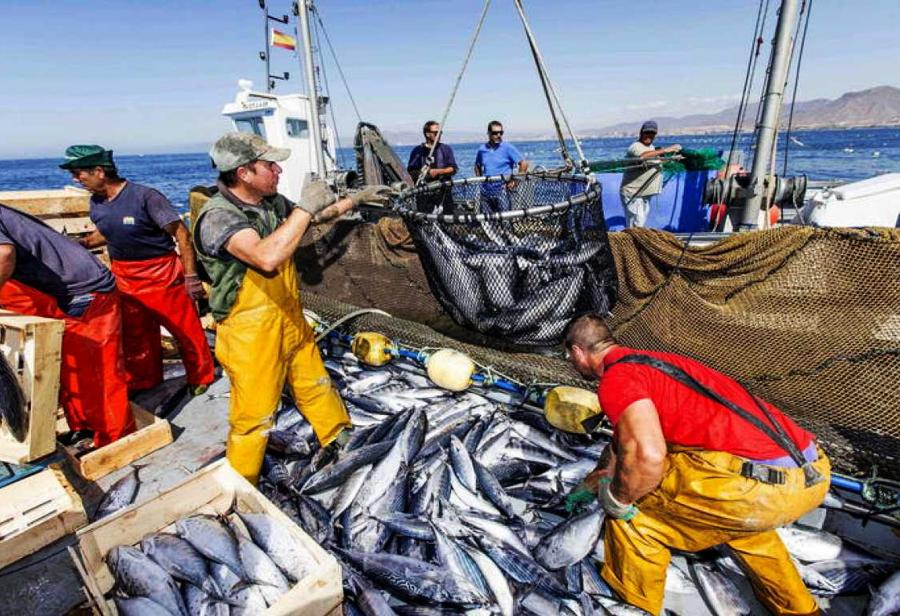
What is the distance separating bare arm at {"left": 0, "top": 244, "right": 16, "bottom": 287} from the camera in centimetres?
301

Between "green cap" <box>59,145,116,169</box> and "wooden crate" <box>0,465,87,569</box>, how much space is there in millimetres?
2466

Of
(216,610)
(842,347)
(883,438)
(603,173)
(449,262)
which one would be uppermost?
(603,173)

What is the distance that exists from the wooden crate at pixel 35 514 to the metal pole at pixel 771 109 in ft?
22.8

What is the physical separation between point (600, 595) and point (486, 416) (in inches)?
69.5

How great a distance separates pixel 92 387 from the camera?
3768 mm

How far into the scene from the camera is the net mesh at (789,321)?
10.3 ft

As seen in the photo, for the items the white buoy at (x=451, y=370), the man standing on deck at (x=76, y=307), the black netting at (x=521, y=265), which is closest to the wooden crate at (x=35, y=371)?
the man standing on deck at (x=76, y=307)

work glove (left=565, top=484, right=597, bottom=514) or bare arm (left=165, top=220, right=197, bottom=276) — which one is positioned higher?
bare arm (left=165, top=220, right=197, bottom=276)

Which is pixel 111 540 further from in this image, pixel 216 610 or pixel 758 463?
pixel 758 463

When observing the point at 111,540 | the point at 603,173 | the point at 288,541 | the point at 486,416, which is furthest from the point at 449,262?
the point at 603,173

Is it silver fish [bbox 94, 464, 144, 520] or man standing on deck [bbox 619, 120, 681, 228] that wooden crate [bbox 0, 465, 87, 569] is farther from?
man standing on deck [bbox 619, 120, 681, 228]

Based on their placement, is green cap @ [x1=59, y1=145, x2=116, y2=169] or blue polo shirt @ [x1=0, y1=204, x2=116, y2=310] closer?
blue polo shirt @ [x1=0, y1=204, x2=116, y2=310]

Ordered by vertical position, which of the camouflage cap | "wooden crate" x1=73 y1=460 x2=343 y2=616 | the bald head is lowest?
"wooden crate" x1=73 y1=460 x2=343 y2=616

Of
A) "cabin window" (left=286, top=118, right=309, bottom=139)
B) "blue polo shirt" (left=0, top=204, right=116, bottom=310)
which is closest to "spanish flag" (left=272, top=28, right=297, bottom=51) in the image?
"cabin window" (left=286, top=118, right=309, bottom=139)
